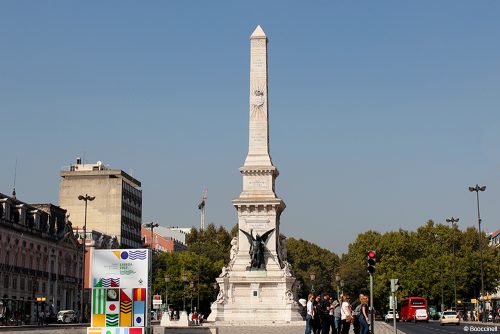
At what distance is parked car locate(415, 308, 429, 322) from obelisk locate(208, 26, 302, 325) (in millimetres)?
20272

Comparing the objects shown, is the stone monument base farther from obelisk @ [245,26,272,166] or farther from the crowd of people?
the crowd of people

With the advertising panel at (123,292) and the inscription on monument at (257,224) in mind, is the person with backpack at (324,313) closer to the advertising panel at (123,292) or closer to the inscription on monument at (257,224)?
the advertising panel at (123,292)

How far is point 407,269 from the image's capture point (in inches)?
4523

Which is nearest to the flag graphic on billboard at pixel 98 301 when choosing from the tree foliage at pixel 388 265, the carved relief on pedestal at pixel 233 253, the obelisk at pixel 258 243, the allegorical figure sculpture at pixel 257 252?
the obelisk at pixel 258 243

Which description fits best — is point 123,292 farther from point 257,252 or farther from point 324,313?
point 257,252

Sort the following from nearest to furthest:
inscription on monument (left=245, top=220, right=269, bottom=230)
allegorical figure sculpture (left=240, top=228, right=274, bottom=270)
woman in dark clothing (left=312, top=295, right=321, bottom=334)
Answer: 1. woman in dark clothing (left=312, top=295, right=321, bottom=334)
2. allegorical figure sculpture (left=240, top=228, right=274, bottom=270)
3. inscription on monument (left=245, top=220, right=269, bottom=230)

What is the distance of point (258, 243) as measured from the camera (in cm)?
6512

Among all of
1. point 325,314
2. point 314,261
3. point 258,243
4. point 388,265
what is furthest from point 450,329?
point 314,261

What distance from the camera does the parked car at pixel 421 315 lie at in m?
81.5

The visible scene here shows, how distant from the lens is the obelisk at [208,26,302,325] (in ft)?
208

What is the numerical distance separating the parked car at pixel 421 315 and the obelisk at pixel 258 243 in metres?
20.3

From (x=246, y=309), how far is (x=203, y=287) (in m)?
44.5

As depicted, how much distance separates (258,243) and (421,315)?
1005 inches

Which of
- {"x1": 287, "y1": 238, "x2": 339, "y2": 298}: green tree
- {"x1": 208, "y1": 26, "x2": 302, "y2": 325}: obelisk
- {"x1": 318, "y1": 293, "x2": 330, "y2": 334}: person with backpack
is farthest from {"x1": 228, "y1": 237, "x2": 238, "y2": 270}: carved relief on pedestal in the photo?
{"x1": 287, "y1": 238, "x2": 339, "y2": 298}: green tree
